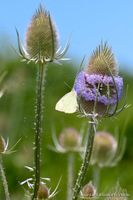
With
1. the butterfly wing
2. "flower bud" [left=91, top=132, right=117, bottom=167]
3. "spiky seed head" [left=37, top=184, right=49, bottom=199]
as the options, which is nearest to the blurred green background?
"flower bud" [left=91, top=132, right=117, bottom=167]

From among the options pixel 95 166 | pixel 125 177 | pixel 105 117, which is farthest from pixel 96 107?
pixel 125 177

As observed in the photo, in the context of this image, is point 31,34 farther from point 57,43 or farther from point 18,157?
point 18,157

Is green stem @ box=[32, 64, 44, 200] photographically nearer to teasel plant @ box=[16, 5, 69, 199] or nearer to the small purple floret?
teasel plant @ box=[16, 5, 69, 199]

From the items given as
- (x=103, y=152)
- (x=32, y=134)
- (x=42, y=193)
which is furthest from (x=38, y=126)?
(x=32, y=134)

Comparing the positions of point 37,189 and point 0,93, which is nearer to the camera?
point 37,189

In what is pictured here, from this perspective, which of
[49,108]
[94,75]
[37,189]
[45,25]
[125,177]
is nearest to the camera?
[37,189]

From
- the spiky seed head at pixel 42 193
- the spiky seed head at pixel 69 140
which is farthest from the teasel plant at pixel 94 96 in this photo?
the spiky seed head at pixel 69 140
